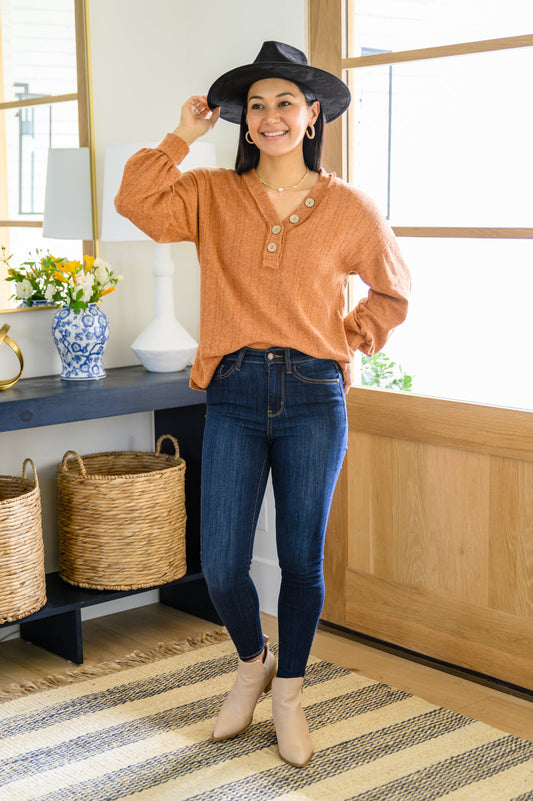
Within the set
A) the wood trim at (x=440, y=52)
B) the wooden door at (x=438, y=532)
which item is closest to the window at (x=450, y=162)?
the wood trim at (x=440, y=52)

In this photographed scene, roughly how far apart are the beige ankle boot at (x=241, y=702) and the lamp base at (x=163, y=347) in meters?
1.07

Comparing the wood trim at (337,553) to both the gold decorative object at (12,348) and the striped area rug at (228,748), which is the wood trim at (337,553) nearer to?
the striped area rug at (228,748)

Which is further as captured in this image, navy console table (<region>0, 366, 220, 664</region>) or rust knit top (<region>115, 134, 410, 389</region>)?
navy console table (<region>0, 366, 220, 664</region>)

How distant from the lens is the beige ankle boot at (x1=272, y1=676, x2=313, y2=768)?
2.24m

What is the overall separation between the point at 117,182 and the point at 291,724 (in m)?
1.64

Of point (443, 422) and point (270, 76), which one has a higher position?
point (270, 76)

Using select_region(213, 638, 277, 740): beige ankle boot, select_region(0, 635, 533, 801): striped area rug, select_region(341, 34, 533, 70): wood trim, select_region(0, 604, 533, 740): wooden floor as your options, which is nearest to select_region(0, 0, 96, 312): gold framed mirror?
select_region(341, 34, 533, 70): wood trim

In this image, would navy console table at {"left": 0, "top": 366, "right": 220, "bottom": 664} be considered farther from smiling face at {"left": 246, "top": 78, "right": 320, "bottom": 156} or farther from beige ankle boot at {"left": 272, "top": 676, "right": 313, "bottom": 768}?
smiling face at {"left": 246, "top": 78, "right": 320, "bottom": 156}

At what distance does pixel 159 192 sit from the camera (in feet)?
6.97

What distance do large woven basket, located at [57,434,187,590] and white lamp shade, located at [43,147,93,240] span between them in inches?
27.3

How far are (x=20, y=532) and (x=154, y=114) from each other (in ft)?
4.74

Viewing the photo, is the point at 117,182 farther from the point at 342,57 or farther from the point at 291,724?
the point at 291,724

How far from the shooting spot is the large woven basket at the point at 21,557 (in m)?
2.61

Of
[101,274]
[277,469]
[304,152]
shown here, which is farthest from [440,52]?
[277,469]
